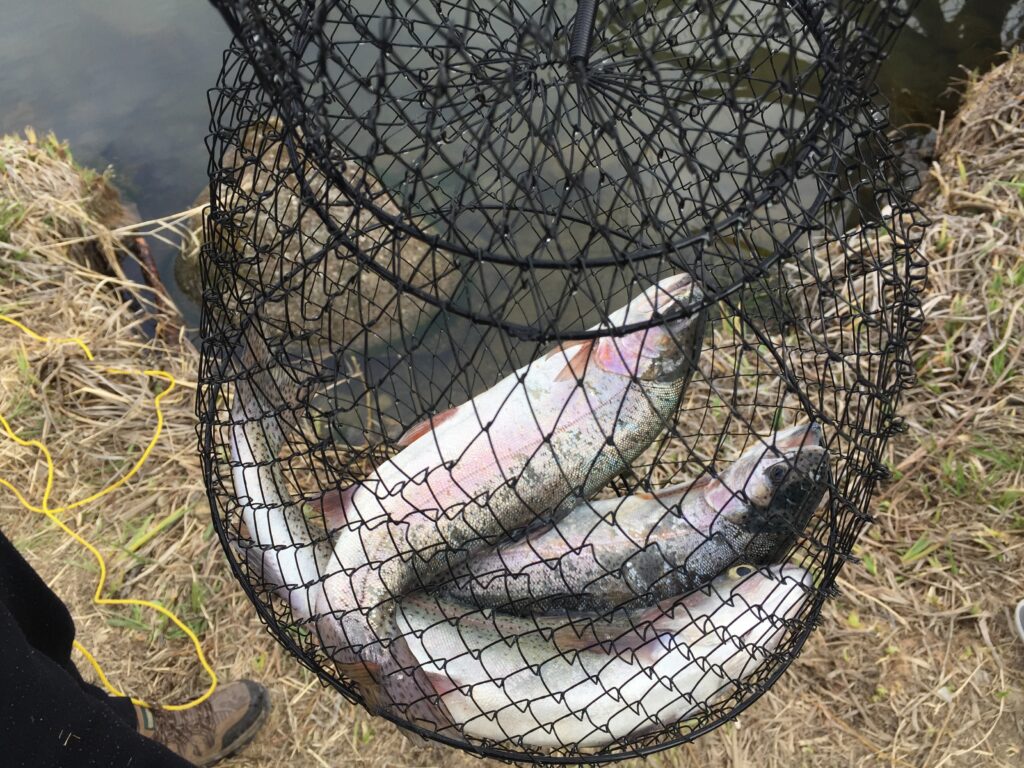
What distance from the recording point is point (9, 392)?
3857mm

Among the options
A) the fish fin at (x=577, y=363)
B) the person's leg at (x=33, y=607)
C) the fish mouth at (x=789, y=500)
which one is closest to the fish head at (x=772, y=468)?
the fish mouth at (x=789, y=500)

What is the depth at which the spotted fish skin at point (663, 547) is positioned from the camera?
2434mm

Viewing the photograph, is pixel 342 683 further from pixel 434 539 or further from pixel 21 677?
pixel 21 677

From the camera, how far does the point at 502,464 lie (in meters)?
2.52

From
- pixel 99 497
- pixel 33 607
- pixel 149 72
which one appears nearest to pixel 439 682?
pixel 33 607

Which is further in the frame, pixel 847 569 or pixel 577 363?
pixel 847 569

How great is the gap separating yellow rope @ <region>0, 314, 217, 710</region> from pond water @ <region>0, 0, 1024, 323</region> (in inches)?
83.5

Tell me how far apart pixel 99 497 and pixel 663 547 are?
2.69 metres

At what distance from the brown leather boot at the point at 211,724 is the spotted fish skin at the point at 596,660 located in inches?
44.4

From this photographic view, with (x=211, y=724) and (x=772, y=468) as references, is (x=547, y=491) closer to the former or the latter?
(x=772, y=468)

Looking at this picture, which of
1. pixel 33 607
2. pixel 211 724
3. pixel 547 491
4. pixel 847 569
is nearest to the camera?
pixel 33 607

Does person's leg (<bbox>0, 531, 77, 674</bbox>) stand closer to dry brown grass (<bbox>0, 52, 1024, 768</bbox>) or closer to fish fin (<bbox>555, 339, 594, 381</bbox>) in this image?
dry brown grass (<bbox>0, 52, 1024, 768</bbox>)

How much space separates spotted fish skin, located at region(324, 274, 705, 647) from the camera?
234 cm

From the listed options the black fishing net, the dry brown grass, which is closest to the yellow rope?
the dry brown grass
